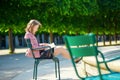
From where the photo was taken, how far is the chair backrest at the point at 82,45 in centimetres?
472

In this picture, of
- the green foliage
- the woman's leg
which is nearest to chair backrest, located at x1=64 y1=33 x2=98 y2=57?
the woman's leg

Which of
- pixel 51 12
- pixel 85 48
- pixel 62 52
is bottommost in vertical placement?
pixel 62 52

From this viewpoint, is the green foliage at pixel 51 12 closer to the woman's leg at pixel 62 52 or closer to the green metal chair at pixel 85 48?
the woman's leg at pixel 62 52

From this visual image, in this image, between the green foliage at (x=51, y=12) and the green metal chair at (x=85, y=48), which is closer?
the green metal chair at (x=85, y=48)

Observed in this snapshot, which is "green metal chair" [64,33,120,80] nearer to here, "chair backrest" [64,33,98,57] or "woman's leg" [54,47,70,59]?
"chair backrest" [64,33,98,57]

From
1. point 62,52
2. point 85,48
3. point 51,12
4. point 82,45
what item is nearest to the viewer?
point 85,48

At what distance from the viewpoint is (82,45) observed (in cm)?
493

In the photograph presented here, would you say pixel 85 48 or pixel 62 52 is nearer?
pixel 85 48

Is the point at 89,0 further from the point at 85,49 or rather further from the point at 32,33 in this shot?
the point at 85,49

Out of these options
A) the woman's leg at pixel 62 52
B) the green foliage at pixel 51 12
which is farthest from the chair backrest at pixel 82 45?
the green foliage at pixel 51 12

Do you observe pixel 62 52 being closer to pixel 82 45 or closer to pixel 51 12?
pixel 82 45

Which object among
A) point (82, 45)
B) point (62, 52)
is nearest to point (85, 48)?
point (82, 45)

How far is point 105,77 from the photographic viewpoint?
4980 mm

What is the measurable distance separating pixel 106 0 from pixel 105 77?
114 ft
